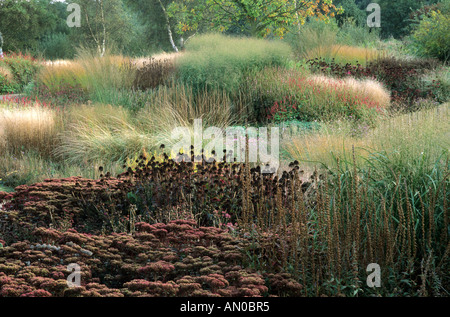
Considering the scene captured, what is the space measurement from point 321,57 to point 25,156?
9.83 m

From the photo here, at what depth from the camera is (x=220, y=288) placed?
7.73ft

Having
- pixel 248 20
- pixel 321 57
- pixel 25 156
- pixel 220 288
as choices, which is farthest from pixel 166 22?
pixel 220 288

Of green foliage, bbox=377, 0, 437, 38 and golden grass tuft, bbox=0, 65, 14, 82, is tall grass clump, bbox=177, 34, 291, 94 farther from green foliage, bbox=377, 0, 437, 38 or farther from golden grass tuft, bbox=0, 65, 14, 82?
green foliage, bbox=377, 0, 437, 38

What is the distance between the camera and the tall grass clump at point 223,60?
966 centimetres

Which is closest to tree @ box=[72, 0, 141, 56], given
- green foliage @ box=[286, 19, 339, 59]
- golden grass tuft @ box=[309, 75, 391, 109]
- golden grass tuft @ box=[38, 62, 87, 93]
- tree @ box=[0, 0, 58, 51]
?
tree @ box=[0, 0, 58, 51]

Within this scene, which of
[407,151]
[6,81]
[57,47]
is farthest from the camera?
[57,47]

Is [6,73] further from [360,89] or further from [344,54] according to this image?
[360,89]

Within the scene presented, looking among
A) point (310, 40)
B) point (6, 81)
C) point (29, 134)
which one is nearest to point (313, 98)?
point (29, 134)

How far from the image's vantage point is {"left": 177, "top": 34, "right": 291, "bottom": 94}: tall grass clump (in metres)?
9.66

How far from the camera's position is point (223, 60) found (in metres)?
10.1

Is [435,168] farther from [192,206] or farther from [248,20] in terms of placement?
[248,20]

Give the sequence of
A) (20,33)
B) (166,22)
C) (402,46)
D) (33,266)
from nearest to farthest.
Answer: (33,266), (402,46), (166,22), (20,33)

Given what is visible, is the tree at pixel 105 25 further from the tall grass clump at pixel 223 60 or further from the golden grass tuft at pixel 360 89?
the golden grass tuft at pixel 360 89

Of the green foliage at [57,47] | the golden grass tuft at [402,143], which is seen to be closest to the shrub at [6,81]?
the golden grass tuft at [402,143]
